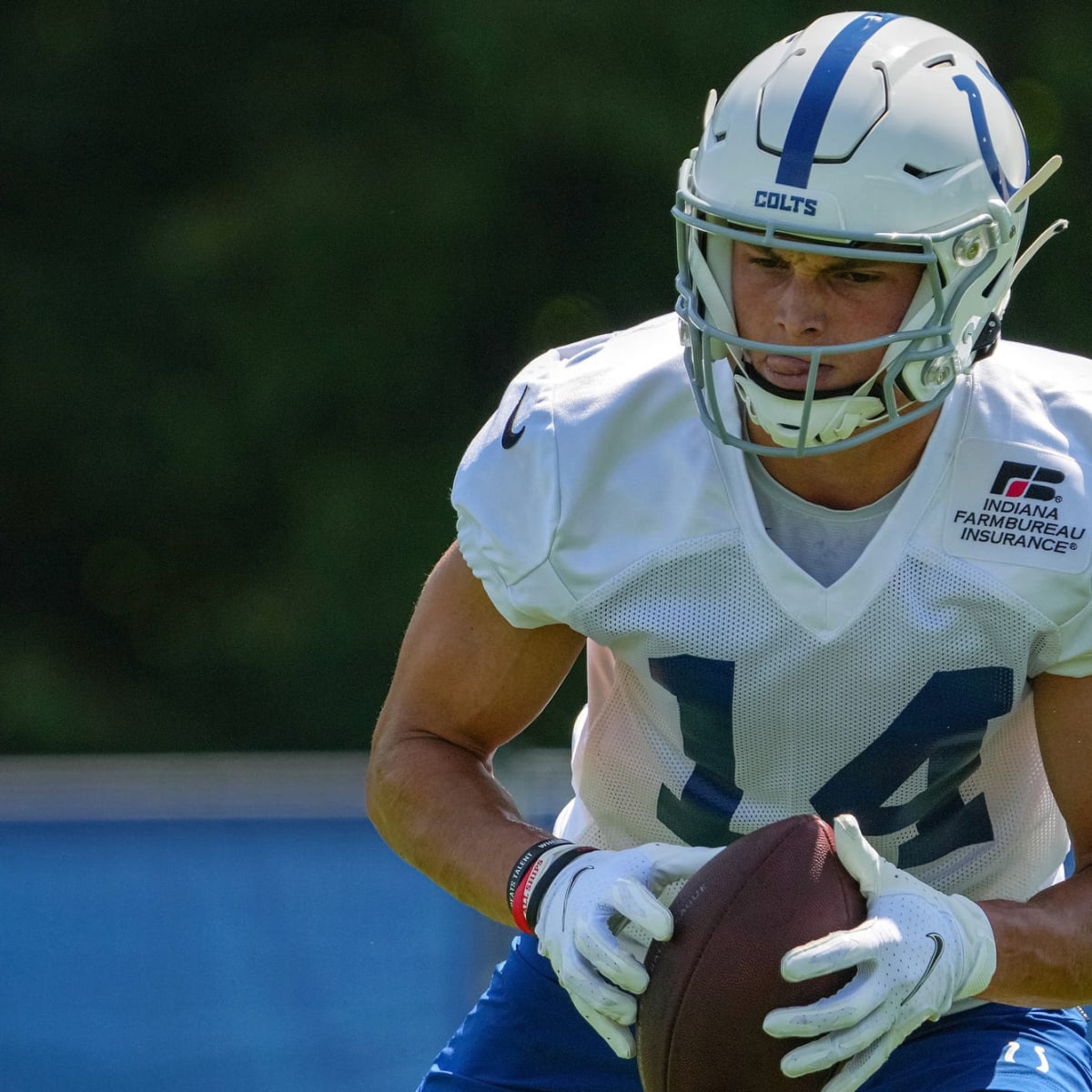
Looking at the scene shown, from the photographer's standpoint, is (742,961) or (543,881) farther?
(543,881)

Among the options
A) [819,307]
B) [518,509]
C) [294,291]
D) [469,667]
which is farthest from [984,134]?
[294,291]

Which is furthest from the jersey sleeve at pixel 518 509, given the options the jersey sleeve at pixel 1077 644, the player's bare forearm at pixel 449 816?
the jersey sleeve at pixel 1077 644

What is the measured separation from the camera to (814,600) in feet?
7.34

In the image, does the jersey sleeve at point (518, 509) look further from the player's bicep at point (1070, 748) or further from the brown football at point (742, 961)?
the player's bicep at point (1070, 748)

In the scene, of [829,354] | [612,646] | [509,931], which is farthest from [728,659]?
[509,931]

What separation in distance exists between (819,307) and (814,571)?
1.00 feet

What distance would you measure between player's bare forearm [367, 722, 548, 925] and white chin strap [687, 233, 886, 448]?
1.75 ft

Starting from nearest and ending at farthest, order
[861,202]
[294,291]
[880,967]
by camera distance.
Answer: [880,967] → [861,202] → [294,291]

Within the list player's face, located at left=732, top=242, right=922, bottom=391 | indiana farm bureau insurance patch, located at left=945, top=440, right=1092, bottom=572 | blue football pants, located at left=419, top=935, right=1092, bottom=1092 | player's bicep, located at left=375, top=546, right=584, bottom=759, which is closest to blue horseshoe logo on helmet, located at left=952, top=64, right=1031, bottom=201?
player's face, located at left=732, top=242, right=922, bottom=391

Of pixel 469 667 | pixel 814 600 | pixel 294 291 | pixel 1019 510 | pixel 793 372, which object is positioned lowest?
pixel 294 291

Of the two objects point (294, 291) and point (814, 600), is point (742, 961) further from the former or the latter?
point (294, 291)

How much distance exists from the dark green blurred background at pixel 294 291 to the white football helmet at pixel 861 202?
19.1 feet

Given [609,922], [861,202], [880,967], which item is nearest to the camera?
[880,967]

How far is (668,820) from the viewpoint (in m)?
2.43
